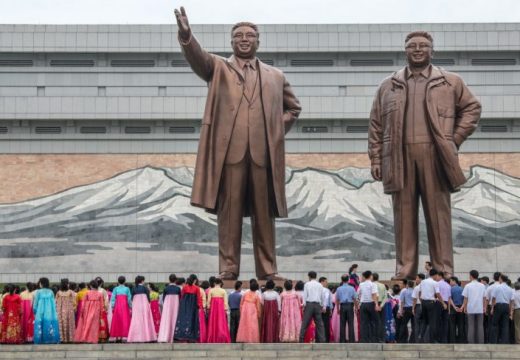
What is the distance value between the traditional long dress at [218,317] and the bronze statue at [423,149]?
7.72 ft

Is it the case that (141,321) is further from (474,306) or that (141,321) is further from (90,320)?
(474,306)

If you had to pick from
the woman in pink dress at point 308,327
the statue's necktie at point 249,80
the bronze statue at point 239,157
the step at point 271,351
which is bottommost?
the step at point 271,351

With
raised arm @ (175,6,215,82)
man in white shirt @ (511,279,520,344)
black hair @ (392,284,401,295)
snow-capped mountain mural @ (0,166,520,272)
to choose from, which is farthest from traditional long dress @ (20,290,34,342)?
snow-capped mountain mural @ (0,166,520,272)

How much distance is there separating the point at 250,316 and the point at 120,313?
1895 mm

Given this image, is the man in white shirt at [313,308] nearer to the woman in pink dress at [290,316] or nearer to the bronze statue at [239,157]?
the woman in pink dress at [290,316]

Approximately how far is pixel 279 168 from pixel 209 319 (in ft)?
6.77

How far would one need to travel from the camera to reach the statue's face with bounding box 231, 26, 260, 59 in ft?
49.9

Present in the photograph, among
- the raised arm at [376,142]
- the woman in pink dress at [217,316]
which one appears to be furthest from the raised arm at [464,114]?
the woman in pink dress at [217,316]

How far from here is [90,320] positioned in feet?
50.2

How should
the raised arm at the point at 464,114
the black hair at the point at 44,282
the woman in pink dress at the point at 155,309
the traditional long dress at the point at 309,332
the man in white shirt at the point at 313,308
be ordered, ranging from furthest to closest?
the woman in pink dress at the point at 155,309, the raised arm at the point at 464,114, the black hair at the point at 44,282, the traditional long dress at the point at 309,332, the man in white shirt at the point at 313,308

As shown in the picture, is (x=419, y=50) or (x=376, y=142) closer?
(x=419, y=50)

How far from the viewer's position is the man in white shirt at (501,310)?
14.8 meters

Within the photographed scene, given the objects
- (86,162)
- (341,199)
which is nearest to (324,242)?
(341,199)

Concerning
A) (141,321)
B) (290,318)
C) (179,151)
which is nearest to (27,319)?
(141,321)
